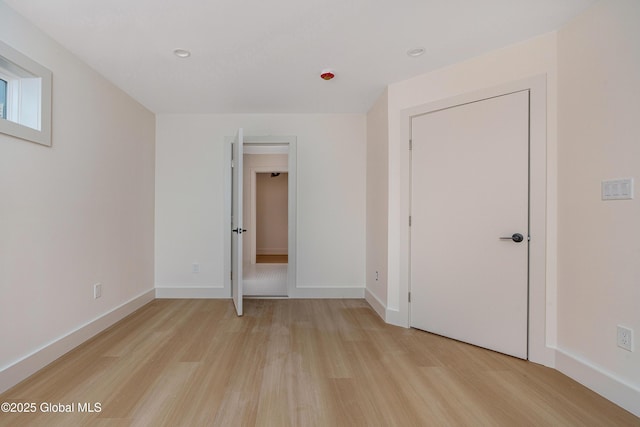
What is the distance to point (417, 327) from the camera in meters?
2.64

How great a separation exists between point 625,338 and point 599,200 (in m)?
0.78

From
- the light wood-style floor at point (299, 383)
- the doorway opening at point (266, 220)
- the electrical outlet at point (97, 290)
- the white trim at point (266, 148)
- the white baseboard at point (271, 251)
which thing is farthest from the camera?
the white baseboard at point (271, 251)

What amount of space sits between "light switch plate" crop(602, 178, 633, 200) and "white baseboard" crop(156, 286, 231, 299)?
142 inches

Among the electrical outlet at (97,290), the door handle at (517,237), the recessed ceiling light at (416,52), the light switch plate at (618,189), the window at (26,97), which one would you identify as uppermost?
the recessed ceiling light at (416,52)

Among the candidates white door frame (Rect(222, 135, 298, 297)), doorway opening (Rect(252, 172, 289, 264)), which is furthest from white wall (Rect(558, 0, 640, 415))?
doorway opening (Rect(252, 172, 289, 264))

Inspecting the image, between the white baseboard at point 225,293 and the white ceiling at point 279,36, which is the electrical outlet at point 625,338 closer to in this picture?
the white ceiling at point 279,36

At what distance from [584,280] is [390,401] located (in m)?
1.43

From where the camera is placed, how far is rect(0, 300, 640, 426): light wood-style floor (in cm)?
149

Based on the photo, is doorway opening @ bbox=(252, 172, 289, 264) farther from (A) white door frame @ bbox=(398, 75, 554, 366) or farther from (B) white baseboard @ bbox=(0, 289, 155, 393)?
(A) white door frame @ bbox=(398, 75, 554, 366)

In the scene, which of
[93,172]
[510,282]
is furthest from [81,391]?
[510,282]

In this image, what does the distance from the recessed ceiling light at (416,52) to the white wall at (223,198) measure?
1.41 m

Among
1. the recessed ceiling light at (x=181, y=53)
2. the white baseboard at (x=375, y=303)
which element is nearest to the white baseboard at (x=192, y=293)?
the white baseboard at (x=375, y=303)

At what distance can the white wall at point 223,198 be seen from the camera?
3.61m

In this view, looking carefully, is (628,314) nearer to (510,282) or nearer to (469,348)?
(510,282)
